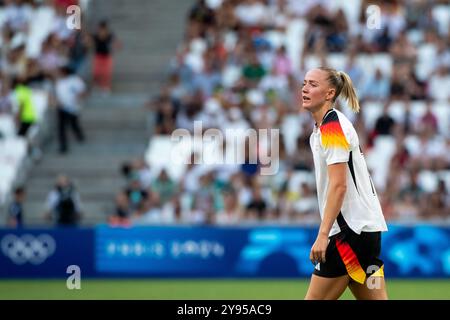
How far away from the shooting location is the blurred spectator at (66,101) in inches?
842

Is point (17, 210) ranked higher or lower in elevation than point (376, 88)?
lower

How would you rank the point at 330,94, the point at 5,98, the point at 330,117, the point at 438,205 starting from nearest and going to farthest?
the point at 330,117 → the point at 330,94 → the point at 438,205 → the point at 5,98

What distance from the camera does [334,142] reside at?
7109 millimetres

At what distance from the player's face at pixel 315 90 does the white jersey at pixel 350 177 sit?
0.11 metres

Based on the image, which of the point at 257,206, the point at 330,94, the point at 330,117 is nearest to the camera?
the point at 330,117

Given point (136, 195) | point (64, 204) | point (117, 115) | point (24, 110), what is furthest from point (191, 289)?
point (117, 115)

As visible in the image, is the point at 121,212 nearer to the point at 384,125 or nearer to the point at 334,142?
the point at 384,125

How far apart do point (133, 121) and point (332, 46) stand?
438cm

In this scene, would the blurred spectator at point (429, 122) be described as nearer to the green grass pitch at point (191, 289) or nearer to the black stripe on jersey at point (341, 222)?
the green grass pitch at point (191, 289)

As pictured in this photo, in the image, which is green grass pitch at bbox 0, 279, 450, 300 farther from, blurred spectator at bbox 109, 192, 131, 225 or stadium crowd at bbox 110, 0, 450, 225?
stadium crowd at bbox 110, 0, 450, 225

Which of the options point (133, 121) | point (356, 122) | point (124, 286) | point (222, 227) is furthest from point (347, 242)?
point (133, 121)

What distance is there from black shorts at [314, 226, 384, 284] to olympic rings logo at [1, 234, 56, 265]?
11.4 meters

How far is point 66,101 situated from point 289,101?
4.41m

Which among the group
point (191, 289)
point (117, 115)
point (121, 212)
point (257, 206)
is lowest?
point (191, 289)
